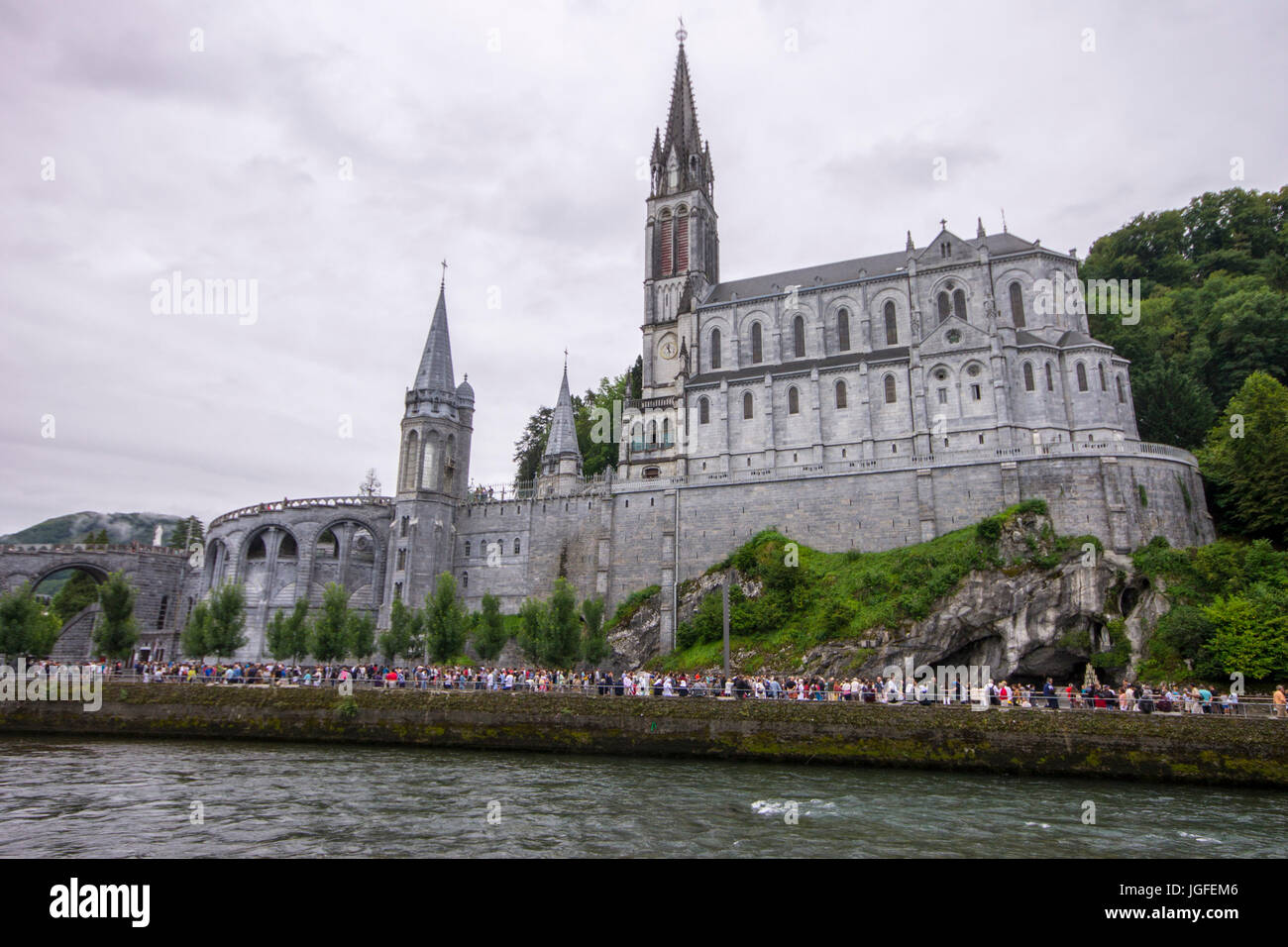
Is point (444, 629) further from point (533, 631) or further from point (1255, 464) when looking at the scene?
point (1255, 464)

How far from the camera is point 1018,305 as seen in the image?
4784cm

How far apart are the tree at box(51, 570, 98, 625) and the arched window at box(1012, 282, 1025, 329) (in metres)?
70.2

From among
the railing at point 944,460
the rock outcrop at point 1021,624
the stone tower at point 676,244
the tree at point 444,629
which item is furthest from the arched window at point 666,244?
the rock outcrop at point 1021,624

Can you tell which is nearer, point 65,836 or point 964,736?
point 65,836

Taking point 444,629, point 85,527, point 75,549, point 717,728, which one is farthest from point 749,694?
point 85,527

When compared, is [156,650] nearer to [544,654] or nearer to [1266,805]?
[544,654]

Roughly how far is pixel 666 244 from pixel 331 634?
39.3 meters

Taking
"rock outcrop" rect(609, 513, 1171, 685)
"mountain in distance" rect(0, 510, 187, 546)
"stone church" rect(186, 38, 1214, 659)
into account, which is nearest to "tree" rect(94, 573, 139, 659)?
"stone church" rect(186, 38, 1214, 659)

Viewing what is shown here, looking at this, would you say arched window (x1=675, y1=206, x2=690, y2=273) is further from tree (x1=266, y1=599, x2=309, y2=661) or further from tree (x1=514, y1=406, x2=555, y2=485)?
tree (x1=266, y1=599, x2=309, y2=661)

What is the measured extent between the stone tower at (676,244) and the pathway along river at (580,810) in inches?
1501

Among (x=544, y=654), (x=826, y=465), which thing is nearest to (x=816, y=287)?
(x=826, y=465)

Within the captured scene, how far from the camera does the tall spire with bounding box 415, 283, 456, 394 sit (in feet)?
168
